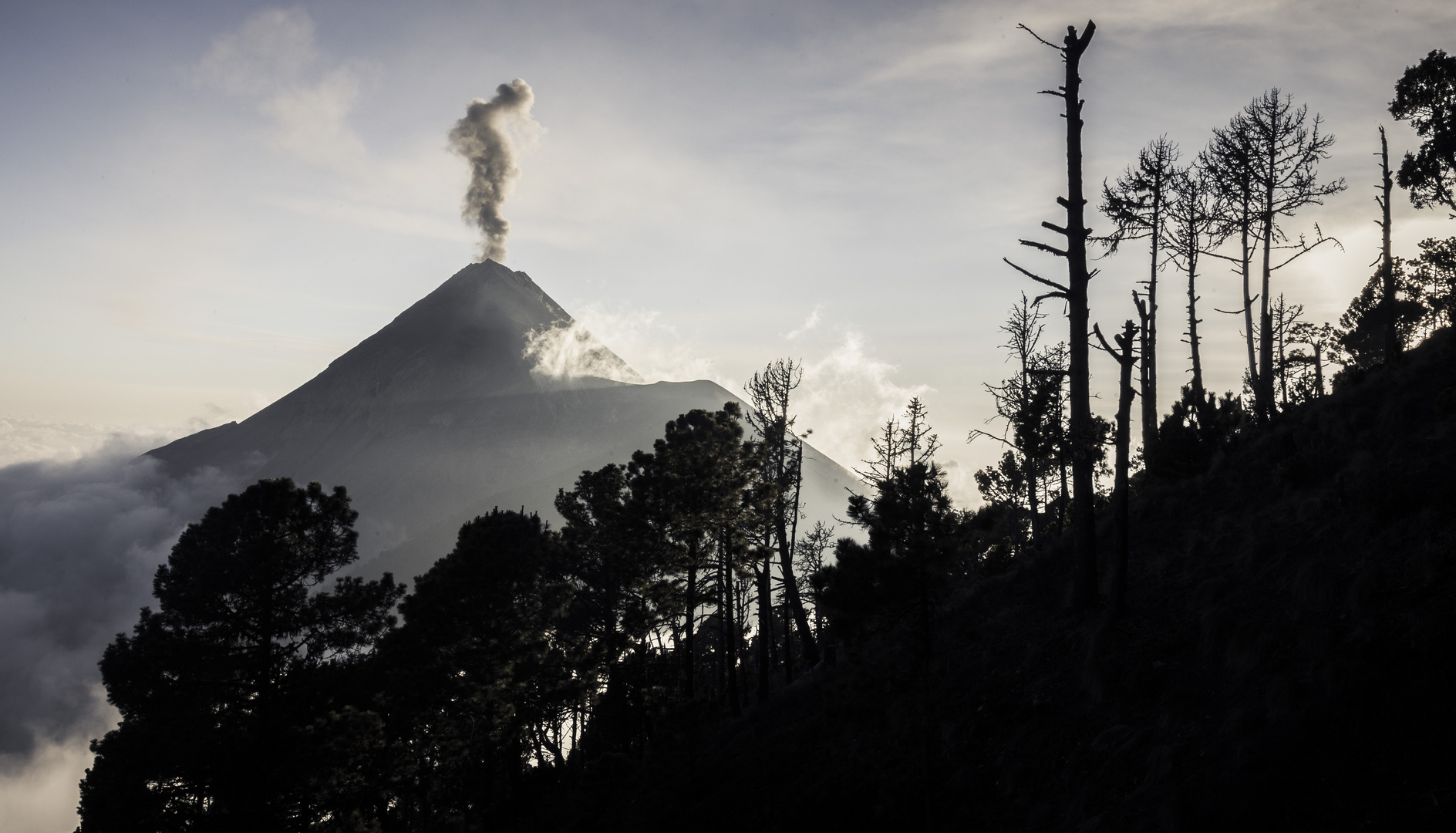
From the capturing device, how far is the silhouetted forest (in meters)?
8.56

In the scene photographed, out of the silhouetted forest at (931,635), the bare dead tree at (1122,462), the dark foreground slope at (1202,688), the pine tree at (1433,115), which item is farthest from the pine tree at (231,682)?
the pine tree at (1433,115)

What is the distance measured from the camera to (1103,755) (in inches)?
371

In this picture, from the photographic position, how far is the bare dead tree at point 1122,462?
39.4 ft

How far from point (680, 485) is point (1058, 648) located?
458 inches

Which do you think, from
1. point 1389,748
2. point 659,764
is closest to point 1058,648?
point 1389,748

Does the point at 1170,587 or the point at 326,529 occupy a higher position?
the point at 326,529

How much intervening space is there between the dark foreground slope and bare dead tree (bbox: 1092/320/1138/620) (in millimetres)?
524

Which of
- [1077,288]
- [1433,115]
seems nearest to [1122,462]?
[1077,288]

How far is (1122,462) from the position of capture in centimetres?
1217

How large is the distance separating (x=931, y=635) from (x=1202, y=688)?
3.53m

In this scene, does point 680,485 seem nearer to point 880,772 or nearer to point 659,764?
point 659,764

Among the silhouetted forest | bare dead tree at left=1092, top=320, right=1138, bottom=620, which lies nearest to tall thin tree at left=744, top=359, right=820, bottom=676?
the silhouetted forest

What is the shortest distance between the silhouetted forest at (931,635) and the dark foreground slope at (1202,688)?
5cm

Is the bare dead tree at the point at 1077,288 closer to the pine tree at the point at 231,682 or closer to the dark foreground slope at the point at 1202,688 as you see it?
the dark foreground slope at the point at 1202,688
